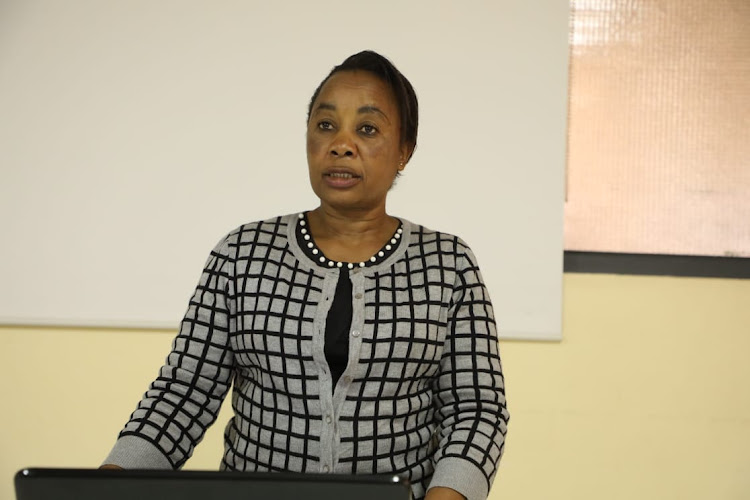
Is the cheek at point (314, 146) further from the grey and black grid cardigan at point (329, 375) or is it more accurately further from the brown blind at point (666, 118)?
the brown blind at point (666, 118)

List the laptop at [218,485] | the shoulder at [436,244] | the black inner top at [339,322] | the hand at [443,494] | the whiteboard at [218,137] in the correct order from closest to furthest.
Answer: the laptop at [218,485]
the hand at [443,494]
the black inner top at [339,322]
the shoulder at [436,244]
the whiteboard at [218,137]

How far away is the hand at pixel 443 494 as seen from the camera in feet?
3.95

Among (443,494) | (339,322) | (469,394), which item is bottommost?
(443,494)

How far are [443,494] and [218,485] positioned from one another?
0.47 m

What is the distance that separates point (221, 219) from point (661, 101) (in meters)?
1.43

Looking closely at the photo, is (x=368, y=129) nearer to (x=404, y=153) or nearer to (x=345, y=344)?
(x=404, y=153)

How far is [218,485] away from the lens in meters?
0.82

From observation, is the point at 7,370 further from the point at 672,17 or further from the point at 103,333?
the point at 672,17

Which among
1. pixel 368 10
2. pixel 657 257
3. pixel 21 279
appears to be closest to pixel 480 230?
pixel 657 257

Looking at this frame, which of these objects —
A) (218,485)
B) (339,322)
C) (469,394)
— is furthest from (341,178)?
(218,485)

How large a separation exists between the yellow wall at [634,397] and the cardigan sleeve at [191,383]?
4.53 feet

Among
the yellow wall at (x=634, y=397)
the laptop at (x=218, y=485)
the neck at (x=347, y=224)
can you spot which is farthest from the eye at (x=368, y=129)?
the yellow wall at (x=634, y=397)

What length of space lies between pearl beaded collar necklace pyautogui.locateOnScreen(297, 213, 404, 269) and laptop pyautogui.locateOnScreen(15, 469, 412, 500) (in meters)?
0.58

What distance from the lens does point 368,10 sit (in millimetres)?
2641
